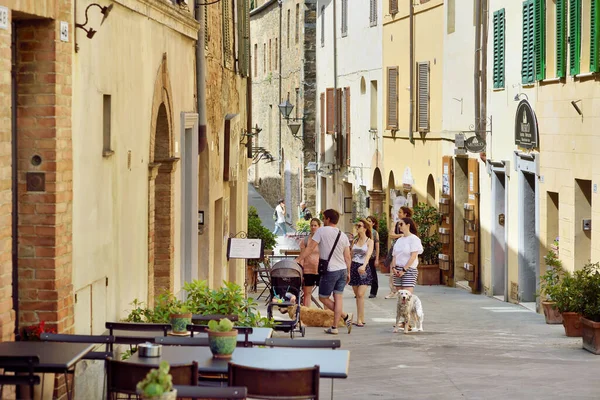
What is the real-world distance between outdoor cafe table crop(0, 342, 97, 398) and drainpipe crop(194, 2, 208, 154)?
30.6 ft

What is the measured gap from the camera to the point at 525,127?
19.3 meters

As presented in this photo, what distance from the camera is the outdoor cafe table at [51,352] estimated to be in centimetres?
642

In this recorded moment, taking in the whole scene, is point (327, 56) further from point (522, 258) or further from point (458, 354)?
point (458, 354)

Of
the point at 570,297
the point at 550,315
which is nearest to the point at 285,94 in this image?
the point at 550,315

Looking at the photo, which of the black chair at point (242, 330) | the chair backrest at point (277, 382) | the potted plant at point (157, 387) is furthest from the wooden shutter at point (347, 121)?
the potted plant at point (157, 387)

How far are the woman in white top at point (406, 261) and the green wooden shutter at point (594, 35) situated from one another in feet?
9.84

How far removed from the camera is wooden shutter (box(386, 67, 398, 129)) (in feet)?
99.2

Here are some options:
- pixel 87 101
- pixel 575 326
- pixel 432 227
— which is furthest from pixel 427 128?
pixel 87 101

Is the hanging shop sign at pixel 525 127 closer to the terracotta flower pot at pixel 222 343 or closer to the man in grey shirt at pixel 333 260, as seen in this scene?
the man in grey shirt at pixel 333 260

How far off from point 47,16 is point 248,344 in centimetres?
250

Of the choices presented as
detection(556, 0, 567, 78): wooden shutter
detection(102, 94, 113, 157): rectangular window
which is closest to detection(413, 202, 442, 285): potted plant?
detection(556, 0, 567, 78): wooden shutter

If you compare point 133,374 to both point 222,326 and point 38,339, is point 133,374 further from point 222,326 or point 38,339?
point 38,339

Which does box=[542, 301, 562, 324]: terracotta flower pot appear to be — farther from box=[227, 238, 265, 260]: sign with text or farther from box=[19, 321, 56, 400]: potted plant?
box=[19, 321, 56, 400]: potted plant

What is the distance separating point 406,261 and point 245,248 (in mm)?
3006
